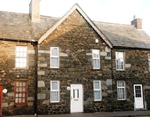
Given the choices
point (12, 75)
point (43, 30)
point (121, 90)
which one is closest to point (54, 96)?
point (12, 75)

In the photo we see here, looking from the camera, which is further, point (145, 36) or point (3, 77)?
point (145, 36)

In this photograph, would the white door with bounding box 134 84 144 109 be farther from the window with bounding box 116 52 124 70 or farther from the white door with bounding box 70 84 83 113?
the white door with bounding box 70 84 83 113

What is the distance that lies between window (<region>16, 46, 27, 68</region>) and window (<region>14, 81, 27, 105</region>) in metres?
1.46

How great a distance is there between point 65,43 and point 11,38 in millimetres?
4500

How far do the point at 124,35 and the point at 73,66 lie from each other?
313 inches

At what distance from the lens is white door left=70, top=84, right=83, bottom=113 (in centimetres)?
1831

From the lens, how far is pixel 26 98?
17.3 m

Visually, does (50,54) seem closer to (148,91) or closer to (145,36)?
(148,91)

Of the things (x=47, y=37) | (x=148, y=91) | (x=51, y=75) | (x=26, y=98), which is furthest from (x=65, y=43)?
(x=148, y=91)

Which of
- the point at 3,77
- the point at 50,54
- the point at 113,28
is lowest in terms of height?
the point at 3,77

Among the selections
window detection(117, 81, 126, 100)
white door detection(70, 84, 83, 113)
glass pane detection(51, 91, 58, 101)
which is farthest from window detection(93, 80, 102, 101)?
glass pane detection(51, 91, 58, 101)

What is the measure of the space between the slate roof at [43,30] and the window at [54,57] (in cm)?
171

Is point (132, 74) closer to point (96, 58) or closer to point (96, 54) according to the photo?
point (96, 58)

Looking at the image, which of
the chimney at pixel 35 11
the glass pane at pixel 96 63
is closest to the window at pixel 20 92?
the glass pane at pixel 96 63
